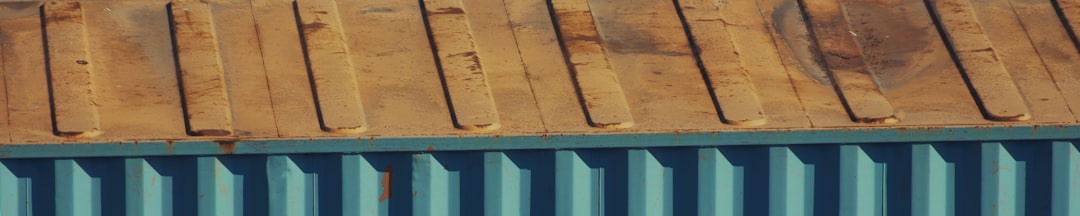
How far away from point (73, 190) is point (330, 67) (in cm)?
89

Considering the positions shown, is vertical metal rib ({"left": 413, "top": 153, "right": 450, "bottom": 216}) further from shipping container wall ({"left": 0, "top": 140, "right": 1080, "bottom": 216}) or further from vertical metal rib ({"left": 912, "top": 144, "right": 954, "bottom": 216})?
vertical metal rib ({"left": 912, "top": 144, "right": 954, "bottom": 216})

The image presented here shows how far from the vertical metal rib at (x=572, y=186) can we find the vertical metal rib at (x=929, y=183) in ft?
3.36

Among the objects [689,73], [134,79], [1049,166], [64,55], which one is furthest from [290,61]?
[1049,166]

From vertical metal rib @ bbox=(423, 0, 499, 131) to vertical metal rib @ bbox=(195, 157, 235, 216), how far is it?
2.39ft

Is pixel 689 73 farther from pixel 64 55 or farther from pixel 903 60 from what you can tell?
pixel 64 55

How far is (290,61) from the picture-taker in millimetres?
4004

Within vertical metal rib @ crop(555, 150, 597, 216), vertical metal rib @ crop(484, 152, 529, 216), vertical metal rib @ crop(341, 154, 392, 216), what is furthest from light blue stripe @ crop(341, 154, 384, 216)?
vertical metal rib @ crop(555, 150, 597, 216)

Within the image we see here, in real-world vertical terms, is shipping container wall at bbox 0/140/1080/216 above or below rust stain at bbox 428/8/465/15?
below

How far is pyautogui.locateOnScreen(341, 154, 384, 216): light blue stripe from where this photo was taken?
3625 millimetres

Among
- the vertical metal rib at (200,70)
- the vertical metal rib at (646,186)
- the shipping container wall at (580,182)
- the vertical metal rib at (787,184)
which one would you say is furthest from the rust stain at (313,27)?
→ the vertical metal rib at (787,184)

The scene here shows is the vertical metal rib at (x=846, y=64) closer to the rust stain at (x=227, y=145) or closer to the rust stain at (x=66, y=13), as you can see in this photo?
the rust stain at (x=227, y=145)

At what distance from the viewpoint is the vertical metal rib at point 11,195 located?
356 centimetres

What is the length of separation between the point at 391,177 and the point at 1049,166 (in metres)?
2.09

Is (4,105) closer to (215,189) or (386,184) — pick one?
(215,189)
